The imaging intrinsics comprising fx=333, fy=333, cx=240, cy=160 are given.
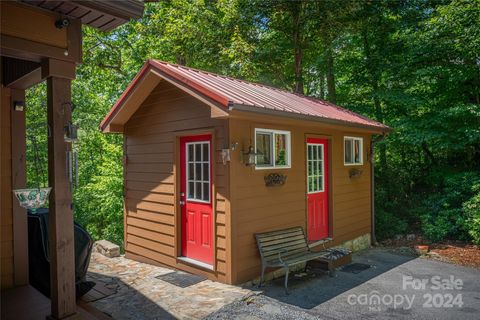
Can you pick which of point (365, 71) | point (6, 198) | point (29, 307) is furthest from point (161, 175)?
point (365, 71)

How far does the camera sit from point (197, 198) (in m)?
5.25

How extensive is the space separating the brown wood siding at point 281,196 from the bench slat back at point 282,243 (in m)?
0.10

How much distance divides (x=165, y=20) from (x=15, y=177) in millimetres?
9692

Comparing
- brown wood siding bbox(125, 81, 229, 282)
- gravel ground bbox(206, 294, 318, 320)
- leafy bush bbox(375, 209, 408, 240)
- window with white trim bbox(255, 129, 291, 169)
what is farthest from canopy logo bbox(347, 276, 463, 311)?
leafy bush bbox(375, 209, 408, 240)

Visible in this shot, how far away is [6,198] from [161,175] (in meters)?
2.32

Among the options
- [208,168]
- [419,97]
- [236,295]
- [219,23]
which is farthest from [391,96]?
[236,295]

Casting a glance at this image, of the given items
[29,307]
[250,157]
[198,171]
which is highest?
[250,157]

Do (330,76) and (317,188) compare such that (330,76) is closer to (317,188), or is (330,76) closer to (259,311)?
(317,188)

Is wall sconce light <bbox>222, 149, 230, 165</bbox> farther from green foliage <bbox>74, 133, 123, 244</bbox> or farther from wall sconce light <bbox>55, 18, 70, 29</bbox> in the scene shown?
green foliage <bbox>74, 133, 123, 244</bbox>

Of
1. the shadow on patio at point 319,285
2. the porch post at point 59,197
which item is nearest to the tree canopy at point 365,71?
the shadow on patio at point 319,285

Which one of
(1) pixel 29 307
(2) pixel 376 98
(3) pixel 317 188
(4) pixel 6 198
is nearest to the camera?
(1) pixel 29 307

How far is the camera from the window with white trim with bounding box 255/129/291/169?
501 cm

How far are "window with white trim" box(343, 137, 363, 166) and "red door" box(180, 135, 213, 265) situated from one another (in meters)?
3.31

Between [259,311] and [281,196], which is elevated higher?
[281,196]
